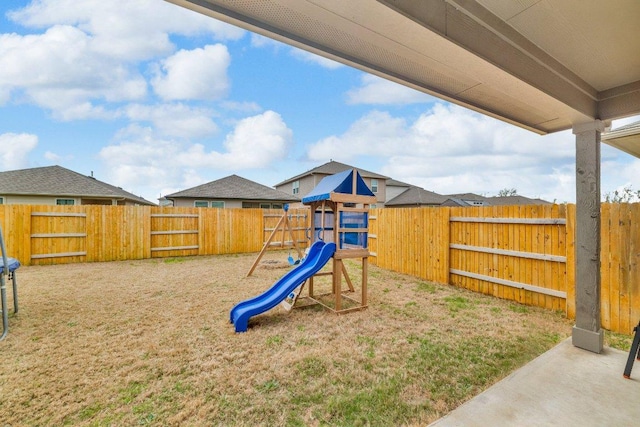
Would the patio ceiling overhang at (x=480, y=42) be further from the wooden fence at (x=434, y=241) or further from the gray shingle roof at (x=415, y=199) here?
Result: the gray shingle roof at (x=415, y=199)

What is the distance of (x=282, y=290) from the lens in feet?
13.3

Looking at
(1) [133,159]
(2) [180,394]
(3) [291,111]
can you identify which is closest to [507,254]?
(2) [180,394]

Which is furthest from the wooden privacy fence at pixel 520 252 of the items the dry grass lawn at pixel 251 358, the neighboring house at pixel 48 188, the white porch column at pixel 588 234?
the neighboring house at pixel 48 188

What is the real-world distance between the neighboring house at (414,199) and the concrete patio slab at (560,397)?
2250 cm

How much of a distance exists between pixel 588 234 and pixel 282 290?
3764 millimetres

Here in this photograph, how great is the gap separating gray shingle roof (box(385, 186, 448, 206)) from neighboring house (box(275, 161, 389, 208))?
346cm

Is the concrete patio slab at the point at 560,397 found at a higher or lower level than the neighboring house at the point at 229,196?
lower

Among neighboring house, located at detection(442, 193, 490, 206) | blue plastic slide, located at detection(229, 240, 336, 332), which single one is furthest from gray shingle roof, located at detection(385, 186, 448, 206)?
blue plastic slide, located at detection(229, 240, 336, 332)

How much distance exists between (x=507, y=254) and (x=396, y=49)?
4731 millimetres

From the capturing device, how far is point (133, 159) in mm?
20750

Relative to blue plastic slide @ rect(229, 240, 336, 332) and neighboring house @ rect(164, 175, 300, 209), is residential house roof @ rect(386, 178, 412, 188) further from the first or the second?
blue plastic slide @ rect(229, 240, 336, 332)

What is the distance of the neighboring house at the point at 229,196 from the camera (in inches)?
606

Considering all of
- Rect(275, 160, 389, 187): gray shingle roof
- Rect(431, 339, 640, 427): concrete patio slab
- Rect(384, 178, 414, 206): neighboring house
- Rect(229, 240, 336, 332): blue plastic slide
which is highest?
Rect(275, 160, 389, 187): gray shingle roof

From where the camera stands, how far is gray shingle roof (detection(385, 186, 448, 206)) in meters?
24.3
